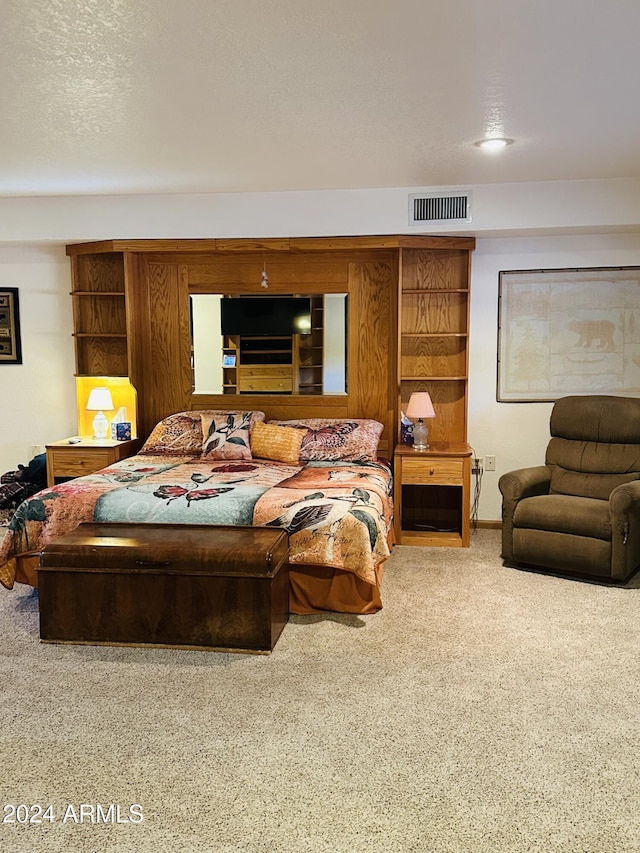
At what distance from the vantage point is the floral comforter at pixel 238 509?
375 centimetres

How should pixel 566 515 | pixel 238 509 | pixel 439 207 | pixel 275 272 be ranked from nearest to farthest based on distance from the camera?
pixel 238 509, pixel 566 515, pixel 439 207, pixel 275 272

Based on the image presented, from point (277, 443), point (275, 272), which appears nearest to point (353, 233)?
point (275, 272)

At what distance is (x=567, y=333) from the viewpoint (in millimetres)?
5504

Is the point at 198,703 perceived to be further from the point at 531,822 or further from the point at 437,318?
the point at 437,318

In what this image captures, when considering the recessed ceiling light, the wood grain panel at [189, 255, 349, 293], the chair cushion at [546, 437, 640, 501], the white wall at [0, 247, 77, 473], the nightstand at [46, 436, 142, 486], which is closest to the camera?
the recessed ceiling light

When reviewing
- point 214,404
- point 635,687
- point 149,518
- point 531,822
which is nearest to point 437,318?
point 214,404

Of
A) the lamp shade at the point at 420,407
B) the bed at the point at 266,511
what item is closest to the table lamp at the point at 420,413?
the lamp shade at the point at 420,407

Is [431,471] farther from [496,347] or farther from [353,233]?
[353,233]

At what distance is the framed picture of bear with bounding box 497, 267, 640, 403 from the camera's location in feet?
17.8

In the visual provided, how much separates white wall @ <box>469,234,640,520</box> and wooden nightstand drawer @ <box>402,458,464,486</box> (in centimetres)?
66

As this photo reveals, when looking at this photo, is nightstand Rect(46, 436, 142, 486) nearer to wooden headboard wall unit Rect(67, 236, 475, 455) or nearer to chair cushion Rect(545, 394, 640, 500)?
wooden headboard wall unit Rect(67, 236, 475, 455)

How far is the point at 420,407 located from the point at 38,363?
10.2 ft

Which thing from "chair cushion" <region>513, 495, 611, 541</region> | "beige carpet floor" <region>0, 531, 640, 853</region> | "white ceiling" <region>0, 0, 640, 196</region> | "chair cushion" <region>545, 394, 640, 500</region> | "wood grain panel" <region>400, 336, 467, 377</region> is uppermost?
"white ceiling" <region>0, 0, 640, 196</region>

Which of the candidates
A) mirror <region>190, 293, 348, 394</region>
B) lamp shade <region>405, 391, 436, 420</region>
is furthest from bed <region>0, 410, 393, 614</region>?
mirror <region>190, 293, 348, 394</region>
